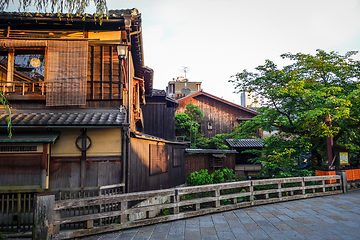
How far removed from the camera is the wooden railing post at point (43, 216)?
5.01 metres

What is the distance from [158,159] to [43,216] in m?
8.17

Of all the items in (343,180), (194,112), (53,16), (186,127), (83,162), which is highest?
(53,16)

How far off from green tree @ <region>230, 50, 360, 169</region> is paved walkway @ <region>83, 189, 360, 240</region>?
17.3 ft

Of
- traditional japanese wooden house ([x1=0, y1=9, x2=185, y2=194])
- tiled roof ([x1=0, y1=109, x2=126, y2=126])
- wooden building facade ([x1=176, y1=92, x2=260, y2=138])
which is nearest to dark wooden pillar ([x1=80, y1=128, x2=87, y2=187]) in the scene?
traditional japanese wooden house ([x1=0, y1=9, x2=185, y2=194])

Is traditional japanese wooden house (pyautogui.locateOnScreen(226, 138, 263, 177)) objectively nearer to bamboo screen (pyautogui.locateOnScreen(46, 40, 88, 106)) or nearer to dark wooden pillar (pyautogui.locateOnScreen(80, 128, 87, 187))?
dark wooden pillar (pyautogui.locateOnScreen(80, 128, 87, 187))

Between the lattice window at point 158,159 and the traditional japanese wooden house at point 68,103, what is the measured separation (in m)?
2.22

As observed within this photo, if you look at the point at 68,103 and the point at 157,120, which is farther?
the point at 157,120

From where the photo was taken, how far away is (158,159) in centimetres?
1306

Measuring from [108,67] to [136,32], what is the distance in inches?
76.0

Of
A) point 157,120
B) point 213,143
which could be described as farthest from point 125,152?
point 213,143

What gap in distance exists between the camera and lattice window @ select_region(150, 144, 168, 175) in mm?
12200

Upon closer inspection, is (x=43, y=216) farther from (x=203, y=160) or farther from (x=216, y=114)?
(x=216, y=114)

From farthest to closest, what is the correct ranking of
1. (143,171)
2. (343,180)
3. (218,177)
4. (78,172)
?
1. (218,177)
2. (343,180)
3. (143,171)
4. (78,172)

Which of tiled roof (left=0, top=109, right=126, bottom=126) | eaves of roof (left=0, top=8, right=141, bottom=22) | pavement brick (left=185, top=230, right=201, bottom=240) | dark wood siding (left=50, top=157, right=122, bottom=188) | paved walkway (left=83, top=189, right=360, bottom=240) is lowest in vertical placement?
paved walkway (left=83, top=189, right=360, bottom=240)
